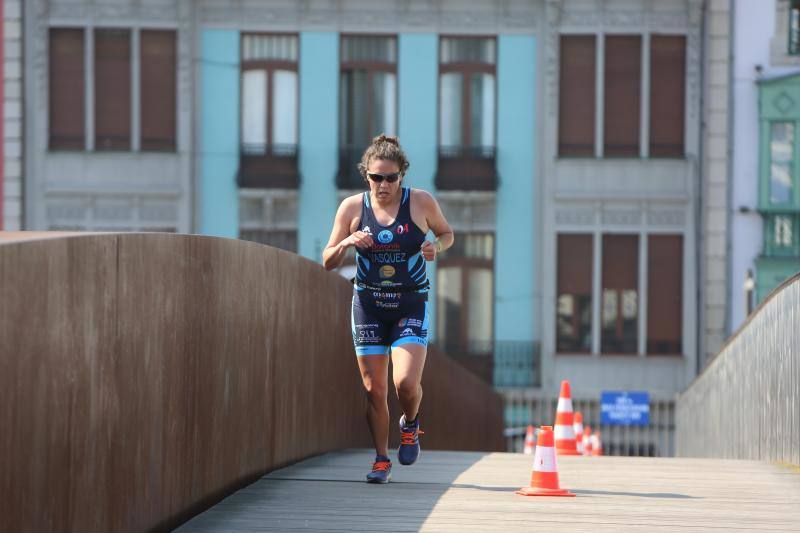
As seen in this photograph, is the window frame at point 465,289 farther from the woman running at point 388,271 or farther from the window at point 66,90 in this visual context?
the woman running at point 388,271

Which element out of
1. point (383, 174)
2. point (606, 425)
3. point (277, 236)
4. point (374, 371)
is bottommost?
point (606, 425)

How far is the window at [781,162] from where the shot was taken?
3156 cm

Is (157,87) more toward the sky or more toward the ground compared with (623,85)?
more toward the ground

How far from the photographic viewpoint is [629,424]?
31.4 m

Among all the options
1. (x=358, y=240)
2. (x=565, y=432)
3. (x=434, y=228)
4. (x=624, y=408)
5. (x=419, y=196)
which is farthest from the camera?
(x=624, y=408)

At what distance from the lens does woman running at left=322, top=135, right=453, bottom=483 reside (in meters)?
8.30

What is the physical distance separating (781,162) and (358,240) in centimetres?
2493

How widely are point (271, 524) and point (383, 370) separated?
88.9 inches

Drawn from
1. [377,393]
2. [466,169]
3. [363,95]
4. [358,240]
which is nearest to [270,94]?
[363,95]

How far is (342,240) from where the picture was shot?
828cm

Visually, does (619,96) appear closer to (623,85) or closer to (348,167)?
(623,85)

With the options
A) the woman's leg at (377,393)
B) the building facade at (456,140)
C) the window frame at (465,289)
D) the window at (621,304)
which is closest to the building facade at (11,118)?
the building facade at (456,140)

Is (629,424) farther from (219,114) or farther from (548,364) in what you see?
(219,114)

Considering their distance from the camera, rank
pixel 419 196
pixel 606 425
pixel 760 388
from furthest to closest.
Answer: pixel 606 425 < pixel 760 388 < pixel 419 196
